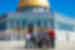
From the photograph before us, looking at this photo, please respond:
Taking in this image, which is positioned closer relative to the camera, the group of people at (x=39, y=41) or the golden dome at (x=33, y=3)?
the group of people at (x=39, y=41)

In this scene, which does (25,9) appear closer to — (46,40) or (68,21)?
(68,21)

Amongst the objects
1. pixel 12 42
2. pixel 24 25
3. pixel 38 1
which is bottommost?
pixel 12 42

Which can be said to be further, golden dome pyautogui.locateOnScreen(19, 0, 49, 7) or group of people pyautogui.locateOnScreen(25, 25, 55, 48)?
golden dome pyautogui.locateOnScreen(19, 0, 49, 7)

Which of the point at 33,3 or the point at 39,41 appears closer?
the point at 39,41

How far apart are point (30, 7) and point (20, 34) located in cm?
519

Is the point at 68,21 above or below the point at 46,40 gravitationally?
above

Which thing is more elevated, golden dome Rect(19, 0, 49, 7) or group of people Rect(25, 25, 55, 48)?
golden dome Rect(19, 0, 49, 7)

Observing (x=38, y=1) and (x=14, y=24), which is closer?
(x=14, y=24)

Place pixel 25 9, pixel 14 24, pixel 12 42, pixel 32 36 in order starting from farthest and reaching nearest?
1. pixel 25 9
2. pixel 14 24
3. pixel 12 42
4. pixel 32 36

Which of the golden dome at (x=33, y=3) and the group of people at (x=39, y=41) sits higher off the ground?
the golden dome at (x=33, y=3)

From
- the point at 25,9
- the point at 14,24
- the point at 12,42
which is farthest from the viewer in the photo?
the point at 25,9

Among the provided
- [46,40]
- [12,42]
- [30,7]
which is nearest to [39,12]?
[30,7]

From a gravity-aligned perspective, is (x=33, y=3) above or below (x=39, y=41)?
above

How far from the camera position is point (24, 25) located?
20219mm
